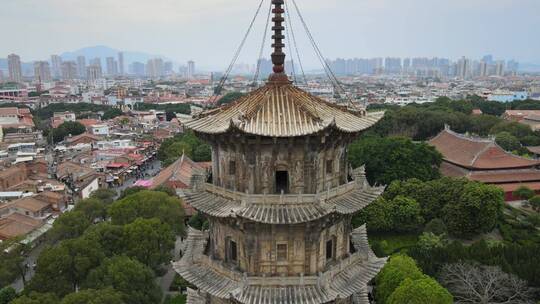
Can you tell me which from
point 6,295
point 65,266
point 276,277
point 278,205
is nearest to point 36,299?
point 65,266

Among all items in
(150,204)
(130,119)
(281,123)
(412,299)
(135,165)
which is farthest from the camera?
(130,119)

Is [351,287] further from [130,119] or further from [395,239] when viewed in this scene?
[130,119]

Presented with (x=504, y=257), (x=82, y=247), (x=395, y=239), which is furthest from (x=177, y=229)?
(x=504, y=257)

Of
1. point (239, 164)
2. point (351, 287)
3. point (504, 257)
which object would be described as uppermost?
point (239, 164)

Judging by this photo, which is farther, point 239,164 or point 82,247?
point 82,247

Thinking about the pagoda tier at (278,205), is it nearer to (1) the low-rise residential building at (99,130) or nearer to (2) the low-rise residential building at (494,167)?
(2) the low-rise residential building at (494,167)

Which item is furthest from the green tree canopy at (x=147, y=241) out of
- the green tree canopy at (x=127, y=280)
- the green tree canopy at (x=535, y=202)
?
the green tree canopy at (x=535, y=202)

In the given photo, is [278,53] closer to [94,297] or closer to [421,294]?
[421,294]
